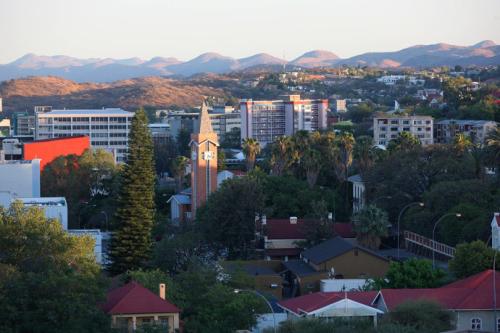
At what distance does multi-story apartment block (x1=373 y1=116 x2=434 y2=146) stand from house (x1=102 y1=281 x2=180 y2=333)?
81.5 metres

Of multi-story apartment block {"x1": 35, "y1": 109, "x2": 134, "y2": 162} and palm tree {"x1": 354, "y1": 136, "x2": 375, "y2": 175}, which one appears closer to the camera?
palm tree {"x1": 354, "y1": 136, "x2": 375, "y2": 175}

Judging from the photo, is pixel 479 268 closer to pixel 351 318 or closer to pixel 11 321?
pixel 351 318

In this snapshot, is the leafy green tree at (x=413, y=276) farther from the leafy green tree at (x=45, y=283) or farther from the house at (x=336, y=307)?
the leafy green tree at (x=45, y=283)

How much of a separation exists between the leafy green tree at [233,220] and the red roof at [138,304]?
23.1 m

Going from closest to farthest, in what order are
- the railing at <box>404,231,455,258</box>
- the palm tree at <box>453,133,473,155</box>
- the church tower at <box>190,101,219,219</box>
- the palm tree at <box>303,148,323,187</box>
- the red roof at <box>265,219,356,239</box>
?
the railing at <box>404,231,455,258</box> < the red roof at <box>265,219,356,239</box> < the palm tree at <box>453,133,473,155</box> < the church tower at <box>190,101,219,219</box> < the palm tree at <box>303,148,323,187</box>

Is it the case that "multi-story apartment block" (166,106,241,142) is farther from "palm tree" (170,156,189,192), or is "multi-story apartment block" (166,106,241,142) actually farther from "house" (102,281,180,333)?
"house" (102,281,180,333)

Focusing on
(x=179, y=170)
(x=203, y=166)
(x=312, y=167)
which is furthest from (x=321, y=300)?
(x=179, y=170)

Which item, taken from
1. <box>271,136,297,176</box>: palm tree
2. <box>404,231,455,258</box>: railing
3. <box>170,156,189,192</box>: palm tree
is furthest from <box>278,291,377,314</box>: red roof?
<box>170,156,189,192</box>: palm tree

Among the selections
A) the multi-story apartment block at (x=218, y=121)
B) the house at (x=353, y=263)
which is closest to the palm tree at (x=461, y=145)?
the house at (x=353, y=263)

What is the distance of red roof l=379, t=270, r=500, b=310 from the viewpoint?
40844 mm

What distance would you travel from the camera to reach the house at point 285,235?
66250 millimetres

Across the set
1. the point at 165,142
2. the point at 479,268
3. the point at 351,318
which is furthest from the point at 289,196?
the point at 165,142

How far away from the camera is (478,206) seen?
62656 mm

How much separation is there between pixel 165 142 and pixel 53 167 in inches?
2006
